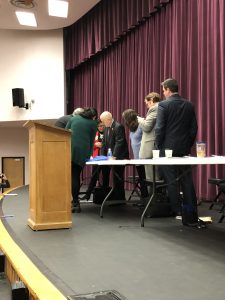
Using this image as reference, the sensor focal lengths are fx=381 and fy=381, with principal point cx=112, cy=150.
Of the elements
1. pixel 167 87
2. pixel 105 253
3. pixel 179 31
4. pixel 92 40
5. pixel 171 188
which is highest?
pixel 92 40

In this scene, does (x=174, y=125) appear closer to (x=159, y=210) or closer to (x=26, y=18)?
(x=159, y=210)

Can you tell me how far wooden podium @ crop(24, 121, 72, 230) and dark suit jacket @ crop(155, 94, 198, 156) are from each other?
793 millimetres

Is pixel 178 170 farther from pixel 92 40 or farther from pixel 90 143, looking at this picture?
pixel 92 40

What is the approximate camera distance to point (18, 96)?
855 centimetres

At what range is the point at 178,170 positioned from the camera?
3264mm

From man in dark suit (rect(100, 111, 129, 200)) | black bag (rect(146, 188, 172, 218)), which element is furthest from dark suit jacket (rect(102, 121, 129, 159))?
black bag (rect(146, 188, 172, 218))

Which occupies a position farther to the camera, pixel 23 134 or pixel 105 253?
pixel 23 134

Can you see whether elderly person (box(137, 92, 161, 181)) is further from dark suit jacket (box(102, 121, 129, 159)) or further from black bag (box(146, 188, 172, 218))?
dark suit jacket (box(102, 121, 129, 159))

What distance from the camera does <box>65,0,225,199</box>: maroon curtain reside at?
4488 mm

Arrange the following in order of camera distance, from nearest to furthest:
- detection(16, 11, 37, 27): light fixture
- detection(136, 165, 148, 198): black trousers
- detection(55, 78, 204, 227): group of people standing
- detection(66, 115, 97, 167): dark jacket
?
detection(55, 78, 204, 227): group of people standing < detection(66, 115, 97, 167): dark jacket < detection(136, 165, 148, 198): black trousers < detection(16, 11, 37, 27): light fixture

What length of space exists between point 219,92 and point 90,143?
1.74m

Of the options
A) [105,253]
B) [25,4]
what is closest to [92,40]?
[25,4]

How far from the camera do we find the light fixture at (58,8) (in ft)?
22.8

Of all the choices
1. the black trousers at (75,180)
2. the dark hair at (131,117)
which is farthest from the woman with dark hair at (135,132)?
the black trousers at (75,180)
